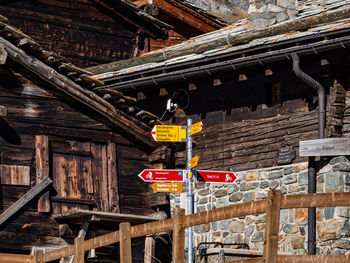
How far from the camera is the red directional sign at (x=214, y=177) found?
11.2 m

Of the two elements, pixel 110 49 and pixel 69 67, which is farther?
pixel 110 49

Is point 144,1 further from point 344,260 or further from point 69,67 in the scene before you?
point 344,260

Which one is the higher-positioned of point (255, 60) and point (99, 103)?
point (255, 60)

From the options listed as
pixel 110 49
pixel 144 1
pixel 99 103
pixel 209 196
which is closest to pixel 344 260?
pixel 99 103

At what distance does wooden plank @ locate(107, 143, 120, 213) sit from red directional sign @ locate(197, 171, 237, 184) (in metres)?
2.53

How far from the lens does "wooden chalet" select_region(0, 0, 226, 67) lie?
19156 mm

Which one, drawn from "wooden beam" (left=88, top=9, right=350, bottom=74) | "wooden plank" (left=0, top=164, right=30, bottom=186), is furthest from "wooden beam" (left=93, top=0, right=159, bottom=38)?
"wooden plank" (left=0, top=164, right=30, bottom=186)

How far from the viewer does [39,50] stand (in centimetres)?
1283

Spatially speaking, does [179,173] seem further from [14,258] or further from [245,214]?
[245,214]

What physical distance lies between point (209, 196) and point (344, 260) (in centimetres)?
912

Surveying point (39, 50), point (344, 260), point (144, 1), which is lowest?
point (344, 260)

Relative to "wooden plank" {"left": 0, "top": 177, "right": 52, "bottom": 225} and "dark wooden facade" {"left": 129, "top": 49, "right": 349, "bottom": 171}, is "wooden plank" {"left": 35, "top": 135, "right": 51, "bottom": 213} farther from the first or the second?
"dark wooden facade" {"left": 129, "top": 49, "right": 349, "bottom": 171}

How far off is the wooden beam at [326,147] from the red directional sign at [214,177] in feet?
10.4

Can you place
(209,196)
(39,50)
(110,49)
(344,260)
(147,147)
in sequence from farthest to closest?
(110,49) < (209,196) < (147,147) < (39,50) < (344,260)
